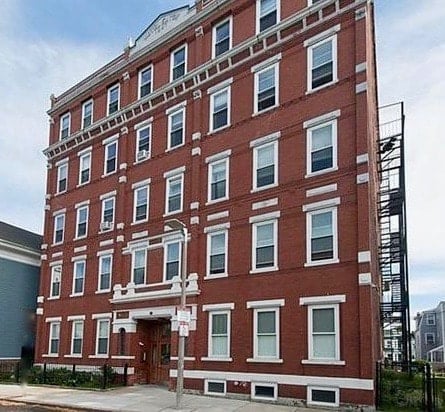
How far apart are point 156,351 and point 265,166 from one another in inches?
416

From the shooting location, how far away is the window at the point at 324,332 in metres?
18.4

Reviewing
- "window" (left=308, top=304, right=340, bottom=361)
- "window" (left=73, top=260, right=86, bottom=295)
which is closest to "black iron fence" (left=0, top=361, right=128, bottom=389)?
"window" (left=73, top=260, right=86, bottom=295)

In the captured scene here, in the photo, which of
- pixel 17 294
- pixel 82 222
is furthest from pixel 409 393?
pixel 17 294

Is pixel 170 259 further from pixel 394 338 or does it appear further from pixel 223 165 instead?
pixel 394 338

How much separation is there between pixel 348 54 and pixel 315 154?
3.74m

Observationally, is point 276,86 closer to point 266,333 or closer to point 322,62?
point 322,62

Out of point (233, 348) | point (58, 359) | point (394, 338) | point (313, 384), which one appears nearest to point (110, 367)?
point (58, 359)

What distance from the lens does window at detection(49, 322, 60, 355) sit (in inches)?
1199

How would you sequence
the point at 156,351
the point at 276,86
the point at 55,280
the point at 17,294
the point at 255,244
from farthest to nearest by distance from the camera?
the point at 17,294
the point at 55,280
the point at 156,351
the point at 276,86
the point at 255,244

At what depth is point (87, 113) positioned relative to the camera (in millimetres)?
32406

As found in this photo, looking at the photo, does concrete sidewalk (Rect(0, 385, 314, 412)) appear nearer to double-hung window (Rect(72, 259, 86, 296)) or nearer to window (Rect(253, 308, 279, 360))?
window (Rect(253, 308, 279, 360))

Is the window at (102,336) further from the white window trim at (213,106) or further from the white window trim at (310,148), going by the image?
the white window trim at (310,148)

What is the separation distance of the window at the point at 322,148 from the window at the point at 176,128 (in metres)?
7.31

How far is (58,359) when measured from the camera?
2995 centimetres
